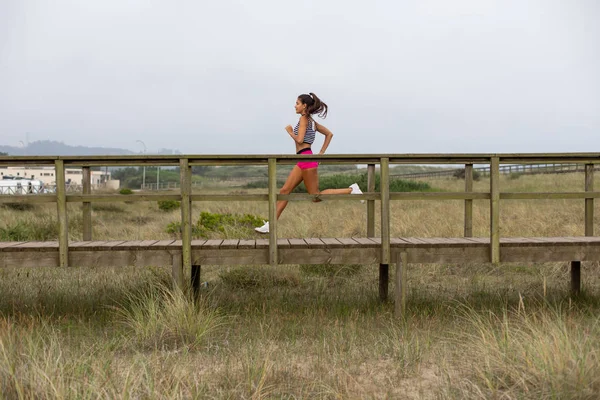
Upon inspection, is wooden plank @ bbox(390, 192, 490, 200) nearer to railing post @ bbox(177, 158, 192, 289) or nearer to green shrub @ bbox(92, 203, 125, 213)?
railing post @ bbox(177, 158, 192, 289)

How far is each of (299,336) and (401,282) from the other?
1.36 m

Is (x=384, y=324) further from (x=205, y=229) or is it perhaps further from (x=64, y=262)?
(x=205, y=229)

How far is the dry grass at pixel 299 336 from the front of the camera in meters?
3.99

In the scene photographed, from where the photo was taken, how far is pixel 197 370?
4.51m

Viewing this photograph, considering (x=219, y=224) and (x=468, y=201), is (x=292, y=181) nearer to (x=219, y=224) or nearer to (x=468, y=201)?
(x=468, y=201)

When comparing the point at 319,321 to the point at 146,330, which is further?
the point at 319,321

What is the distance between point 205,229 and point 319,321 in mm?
5904

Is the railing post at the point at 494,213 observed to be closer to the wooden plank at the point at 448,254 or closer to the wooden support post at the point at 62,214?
the wooden plank at the point at 448,254

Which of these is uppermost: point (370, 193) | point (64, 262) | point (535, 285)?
point (370, 193)

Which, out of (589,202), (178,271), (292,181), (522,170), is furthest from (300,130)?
(522,170)

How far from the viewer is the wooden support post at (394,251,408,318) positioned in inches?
253

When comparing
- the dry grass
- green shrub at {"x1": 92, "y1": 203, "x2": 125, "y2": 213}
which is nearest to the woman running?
the dry grass

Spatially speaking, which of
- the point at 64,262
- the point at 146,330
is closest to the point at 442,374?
the point at 146,330

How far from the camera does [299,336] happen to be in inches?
226
